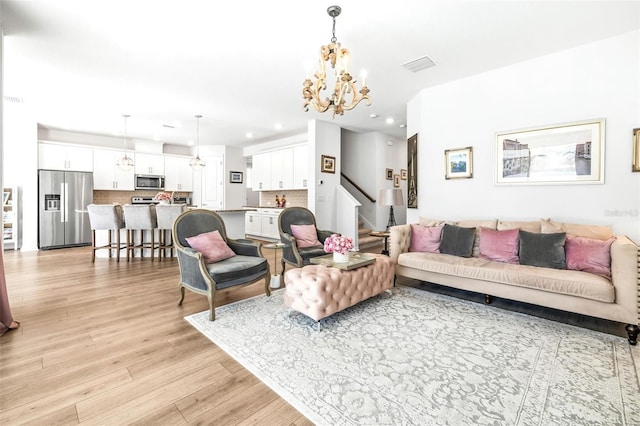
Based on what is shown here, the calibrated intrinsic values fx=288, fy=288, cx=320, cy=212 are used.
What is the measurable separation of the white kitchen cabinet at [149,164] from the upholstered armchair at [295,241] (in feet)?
18.1

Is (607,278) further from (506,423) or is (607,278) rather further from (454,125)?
(454,125)

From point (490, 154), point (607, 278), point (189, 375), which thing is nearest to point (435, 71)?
point (490, 154)

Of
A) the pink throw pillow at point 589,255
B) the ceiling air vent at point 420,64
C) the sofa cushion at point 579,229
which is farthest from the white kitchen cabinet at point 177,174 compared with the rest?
the pink throw pillow at point 589,255

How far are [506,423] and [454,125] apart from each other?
12.5 feet

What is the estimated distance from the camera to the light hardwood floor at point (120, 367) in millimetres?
1578

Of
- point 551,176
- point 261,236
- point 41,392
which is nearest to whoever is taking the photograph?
point 41,392

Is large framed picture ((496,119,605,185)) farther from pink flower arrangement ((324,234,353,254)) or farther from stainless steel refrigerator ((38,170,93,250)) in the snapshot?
stainless steel refrigerator ((38,170,93,250))

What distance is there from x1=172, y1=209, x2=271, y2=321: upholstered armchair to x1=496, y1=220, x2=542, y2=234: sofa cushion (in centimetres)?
293

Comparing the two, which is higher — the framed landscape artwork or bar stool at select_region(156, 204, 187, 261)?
the framed landscape artwork

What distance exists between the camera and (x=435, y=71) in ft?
12.8

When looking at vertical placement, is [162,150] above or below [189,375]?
above

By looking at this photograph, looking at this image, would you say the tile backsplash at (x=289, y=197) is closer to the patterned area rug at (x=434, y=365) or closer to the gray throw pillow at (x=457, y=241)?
the gray throw pillow at (x=457, y=241)

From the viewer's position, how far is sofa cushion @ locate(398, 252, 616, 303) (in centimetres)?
247

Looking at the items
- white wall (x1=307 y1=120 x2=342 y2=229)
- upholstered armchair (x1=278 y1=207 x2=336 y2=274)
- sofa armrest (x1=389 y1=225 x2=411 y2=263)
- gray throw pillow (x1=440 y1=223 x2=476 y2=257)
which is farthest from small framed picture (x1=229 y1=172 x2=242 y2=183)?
gray throw pillow (x1=440 y1=223 x2=476 y2=257)
